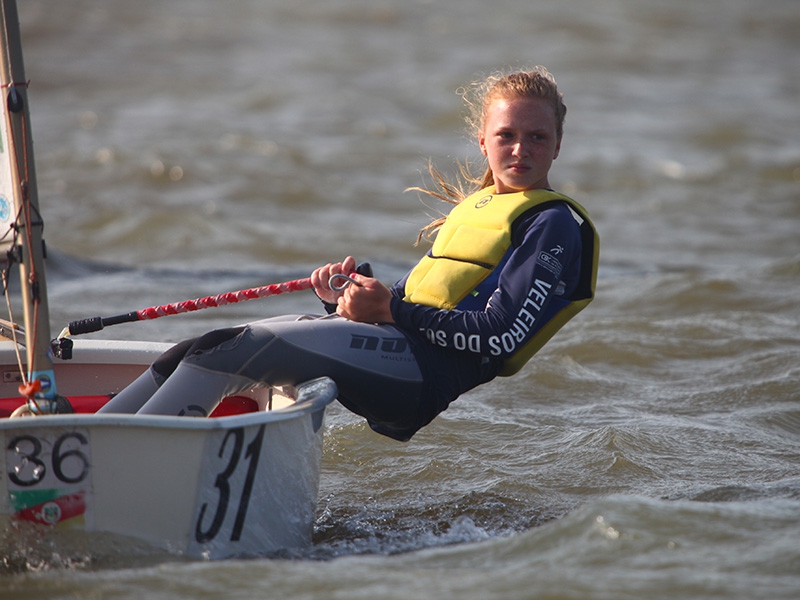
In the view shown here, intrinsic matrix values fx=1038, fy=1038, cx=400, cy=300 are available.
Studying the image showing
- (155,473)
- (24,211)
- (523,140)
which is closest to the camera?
(155,473)

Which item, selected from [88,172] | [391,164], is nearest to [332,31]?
[391,164]

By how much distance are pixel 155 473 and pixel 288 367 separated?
1.52 ft

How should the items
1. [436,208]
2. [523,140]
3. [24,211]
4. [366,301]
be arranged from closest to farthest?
[24,211]
[366,301]
[523,140]
[436,208]

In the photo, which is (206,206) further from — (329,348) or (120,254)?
(329,348)

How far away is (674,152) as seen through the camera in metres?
11.4

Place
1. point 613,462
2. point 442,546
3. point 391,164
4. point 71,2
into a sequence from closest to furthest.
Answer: point 442,546, point 613,462, point 391,164, point 71,2

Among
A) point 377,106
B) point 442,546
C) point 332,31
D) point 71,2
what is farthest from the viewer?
point 71,2

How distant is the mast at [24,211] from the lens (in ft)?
8.29

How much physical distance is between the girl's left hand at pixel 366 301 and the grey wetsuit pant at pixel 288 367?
36 millimetres

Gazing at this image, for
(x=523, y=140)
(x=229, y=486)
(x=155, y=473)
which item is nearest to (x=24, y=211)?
(x=155, y=473)

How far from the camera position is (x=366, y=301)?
275 centimetres

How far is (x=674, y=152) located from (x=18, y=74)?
32.1 ft

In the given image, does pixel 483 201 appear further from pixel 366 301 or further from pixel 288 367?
pixel 288 367

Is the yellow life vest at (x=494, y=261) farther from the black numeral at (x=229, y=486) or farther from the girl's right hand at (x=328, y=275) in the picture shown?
the black numeral at (x=229, y=486)
